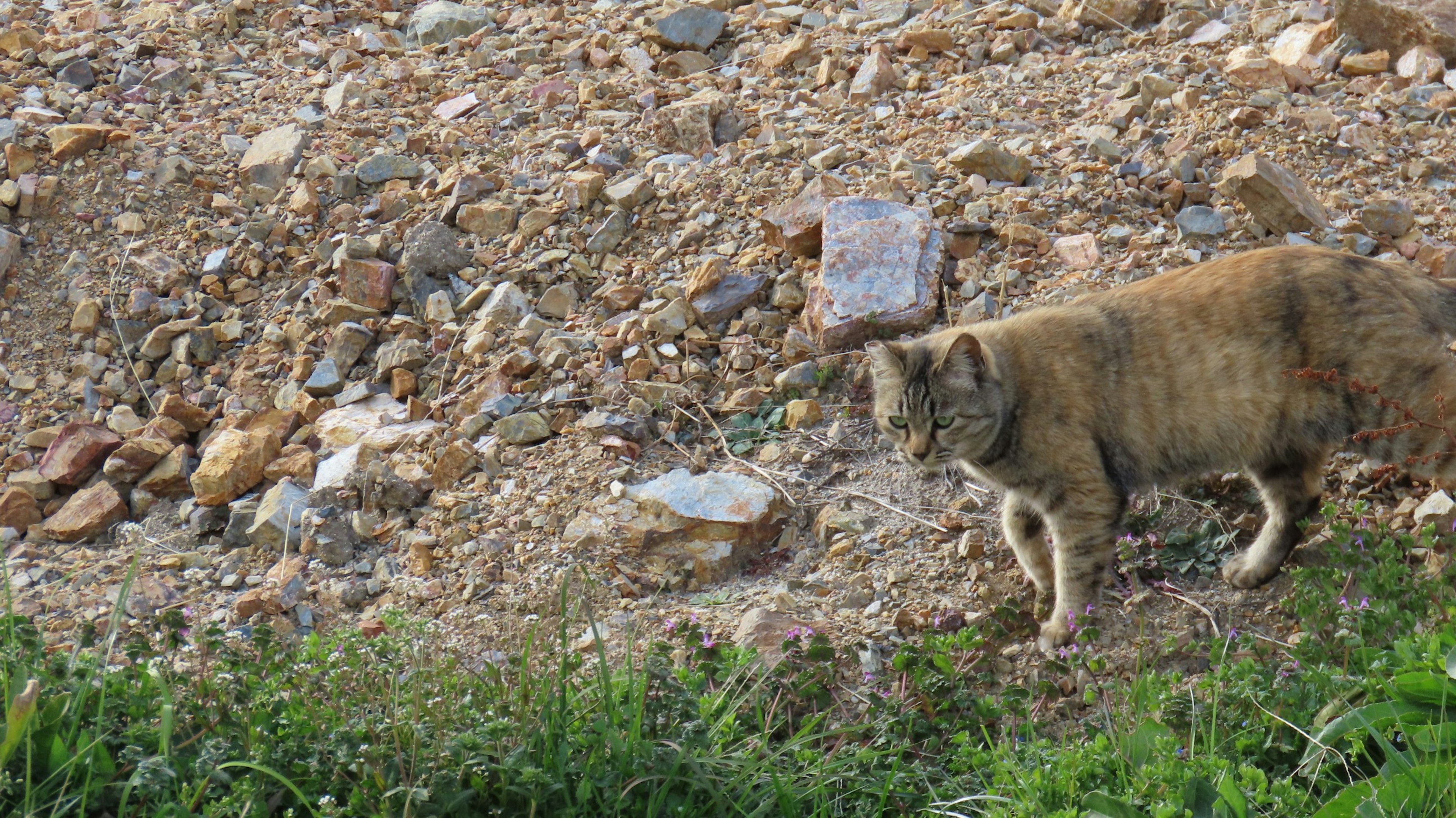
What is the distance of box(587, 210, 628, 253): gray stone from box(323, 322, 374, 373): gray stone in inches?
47.4

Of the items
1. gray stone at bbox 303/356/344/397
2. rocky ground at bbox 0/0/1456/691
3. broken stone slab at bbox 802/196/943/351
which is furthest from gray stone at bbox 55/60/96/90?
broken stone slab at bbox 802/196/943/351

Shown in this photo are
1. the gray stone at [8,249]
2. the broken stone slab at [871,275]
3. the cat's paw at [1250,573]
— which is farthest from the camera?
the gray stone at [8,249]

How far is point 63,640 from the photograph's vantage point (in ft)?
14.3

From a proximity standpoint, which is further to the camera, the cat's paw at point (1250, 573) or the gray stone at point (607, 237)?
the gray stone at point (607, 237)

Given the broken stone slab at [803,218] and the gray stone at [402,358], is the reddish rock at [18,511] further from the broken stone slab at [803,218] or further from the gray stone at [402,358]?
the broken stone slab at [803,218]

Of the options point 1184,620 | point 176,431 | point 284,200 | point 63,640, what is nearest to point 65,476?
point 176,431

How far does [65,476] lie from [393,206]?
→ 2.13 m

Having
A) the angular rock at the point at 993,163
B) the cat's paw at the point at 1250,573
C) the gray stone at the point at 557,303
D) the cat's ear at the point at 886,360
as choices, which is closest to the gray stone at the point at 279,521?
the gray stone at the point at 557,303

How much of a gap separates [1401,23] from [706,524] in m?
4.78

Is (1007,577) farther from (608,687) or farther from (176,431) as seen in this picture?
(176,431)

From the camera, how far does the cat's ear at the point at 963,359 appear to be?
167 inches

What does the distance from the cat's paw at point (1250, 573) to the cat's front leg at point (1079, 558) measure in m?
0.50

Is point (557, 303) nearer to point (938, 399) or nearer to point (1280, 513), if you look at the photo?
point (938, 399)

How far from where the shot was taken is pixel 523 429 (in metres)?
5.32
